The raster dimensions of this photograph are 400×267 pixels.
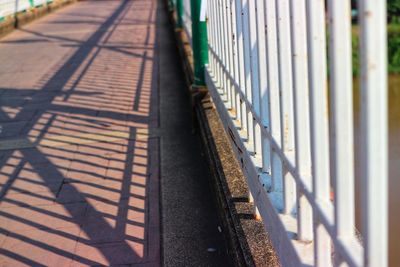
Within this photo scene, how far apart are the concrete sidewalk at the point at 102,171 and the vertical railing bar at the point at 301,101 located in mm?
1217

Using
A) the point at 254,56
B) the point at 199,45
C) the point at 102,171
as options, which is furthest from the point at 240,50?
the point at 199,45

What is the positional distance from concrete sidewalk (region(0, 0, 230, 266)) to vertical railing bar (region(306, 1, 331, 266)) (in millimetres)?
1454

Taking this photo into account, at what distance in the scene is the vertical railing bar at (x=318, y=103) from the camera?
1.84 meters

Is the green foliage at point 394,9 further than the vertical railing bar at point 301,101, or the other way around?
the green foliage at point 394,9

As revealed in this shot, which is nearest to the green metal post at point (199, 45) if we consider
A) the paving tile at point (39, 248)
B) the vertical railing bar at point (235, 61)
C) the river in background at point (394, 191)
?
the vertical railing bar at point (235, 61)

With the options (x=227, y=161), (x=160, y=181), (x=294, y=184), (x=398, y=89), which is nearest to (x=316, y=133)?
(x=294, y=184)

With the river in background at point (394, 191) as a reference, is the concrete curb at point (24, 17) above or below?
above

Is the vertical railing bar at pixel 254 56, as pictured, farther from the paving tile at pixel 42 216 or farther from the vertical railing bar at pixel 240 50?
the paving tile at pixel 42 216

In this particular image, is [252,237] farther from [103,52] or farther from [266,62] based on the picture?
[103,52]

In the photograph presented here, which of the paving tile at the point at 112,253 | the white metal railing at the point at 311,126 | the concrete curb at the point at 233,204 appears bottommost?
the paving tile at the point at 112,253

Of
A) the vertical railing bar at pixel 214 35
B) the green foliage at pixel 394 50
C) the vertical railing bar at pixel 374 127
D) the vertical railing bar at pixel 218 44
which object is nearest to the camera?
the vertical railing bar at pixel 374 127

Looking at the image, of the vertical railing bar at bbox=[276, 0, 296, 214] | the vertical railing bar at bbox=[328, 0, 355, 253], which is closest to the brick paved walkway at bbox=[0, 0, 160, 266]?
the vertical railing bar at bbox=[276, 0, 296, 214]

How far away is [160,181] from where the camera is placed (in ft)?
15.1

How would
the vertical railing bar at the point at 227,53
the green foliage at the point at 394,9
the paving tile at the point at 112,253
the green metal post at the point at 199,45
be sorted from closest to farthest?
the paving tile at the point at 112,253 < the vertical railing bar at the point at 227,53 < the green metal post at the point at 199,45 < the green foliage at the point at 394,9
